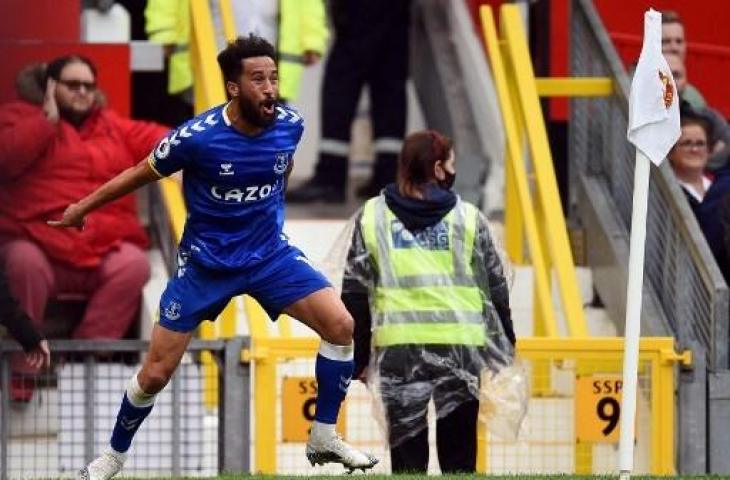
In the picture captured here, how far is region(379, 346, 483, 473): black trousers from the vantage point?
11.7 m

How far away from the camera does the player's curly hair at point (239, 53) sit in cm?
1052

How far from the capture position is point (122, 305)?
1373 cm

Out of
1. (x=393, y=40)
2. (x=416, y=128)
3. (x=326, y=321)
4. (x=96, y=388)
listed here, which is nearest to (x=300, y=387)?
(x=96, y=388)

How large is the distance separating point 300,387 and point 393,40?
12.3 ft

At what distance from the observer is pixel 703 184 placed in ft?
46.7

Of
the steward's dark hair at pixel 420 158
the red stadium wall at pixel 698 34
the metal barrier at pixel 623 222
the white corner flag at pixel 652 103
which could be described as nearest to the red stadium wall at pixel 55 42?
the metal barrier at pixel 623 222

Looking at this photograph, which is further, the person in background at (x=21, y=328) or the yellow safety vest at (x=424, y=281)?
the person in background at (x=21, y=328)

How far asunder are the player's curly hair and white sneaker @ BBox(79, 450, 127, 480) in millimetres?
1525

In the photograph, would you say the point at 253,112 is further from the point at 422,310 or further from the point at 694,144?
the point at 694,144

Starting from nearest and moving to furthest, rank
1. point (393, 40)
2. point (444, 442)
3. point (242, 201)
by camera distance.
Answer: point (242, 201)
point (444, 442)
point (393, 40)

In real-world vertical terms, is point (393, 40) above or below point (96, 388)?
above

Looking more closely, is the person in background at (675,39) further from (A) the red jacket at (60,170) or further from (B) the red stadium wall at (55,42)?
(B) the red stadium wall at (55,42)

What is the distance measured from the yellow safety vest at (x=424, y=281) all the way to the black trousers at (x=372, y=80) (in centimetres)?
393

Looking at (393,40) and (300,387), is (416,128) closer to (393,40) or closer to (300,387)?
(393,40)
